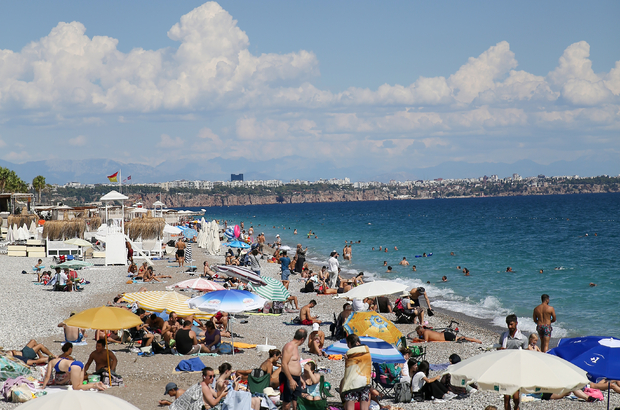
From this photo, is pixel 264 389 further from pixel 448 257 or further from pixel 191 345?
pixel 448 257

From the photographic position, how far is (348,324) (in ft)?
37.6

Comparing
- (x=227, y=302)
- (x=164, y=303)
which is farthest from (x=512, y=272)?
(x=164, y=303)

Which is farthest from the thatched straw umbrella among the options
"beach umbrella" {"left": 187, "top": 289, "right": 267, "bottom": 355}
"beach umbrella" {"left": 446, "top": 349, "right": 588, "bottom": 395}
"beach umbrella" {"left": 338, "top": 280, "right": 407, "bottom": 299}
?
"beach umbrella" {"left": 446, "top": 349, "right": 588, "bottom": 395}

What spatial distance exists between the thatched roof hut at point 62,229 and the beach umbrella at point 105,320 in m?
24.0

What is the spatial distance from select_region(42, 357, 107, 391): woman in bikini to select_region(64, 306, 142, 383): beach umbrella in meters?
0.51

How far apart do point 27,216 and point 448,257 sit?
3141 centimetres

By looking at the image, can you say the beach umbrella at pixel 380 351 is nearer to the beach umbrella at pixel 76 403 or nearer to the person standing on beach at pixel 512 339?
the person standing on beach at pixel 512 339

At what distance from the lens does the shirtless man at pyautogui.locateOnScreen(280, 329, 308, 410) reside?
788 centimetres

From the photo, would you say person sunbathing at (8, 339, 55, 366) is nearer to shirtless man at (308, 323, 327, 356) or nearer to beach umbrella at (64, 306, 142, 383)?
beach umbrella at (64, 306, 142, 383)

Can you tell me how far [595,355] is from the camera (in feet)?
24.3

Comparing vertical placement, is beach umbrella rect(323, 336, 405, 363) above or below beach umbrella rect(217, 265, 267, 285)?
below

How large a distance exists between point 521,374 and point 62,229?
30.6 metres

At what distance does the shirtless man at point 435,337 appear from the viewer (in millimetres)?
13586

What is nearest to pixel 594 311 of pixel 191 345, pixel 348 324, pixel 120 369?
pixel 348 324
